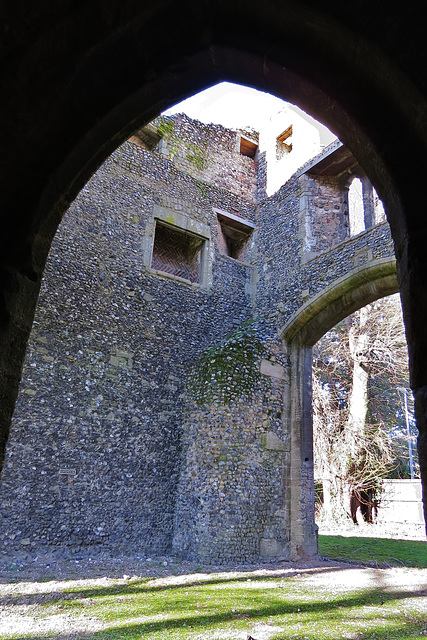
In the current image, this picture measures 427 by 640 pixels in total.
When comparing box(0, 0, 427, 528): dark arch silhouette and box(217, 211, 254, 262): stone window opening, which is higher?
box(217, 211, 254, 262): stone window opening

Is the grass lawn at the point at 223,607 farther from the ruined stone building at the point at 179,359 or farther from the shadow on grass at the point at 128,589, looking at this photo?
the ruined stone building at the point at 179,359

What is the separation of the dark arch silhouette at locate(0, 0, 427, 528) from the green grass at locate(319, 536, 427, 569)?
277 inches

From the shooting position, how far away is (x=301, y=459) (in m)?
7.96

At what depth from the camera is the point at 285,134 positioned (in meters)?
11.0

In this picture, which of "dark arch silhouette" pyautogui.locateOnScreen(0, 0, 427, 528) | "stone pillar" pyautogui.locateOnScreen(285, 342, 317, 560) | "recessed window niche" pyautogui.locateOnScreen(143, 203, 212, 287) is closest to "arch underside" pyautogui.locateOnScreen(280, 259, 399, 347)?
"stone pillar" pyautogui.locateOnScreen(285, 342, 317, 560)

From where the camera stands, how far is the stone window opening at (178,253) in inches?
364

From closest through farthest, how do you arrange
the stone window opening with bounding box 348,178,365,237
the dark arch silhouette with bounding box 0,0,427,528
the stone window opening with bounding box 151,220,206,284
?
1. the dark arch silhouette with bounding box 0,0,427,528
2. the stone window opening with bounding box 151,220,206,284
3. the stone window opening with bounding box 348,178,365,237

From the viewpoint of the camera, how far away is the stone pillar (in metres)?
7.54

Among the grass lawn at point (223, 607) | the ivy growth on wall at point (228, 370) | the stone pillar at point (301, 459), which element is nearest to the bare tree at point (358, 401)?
the stone pillar at point (301, 459)

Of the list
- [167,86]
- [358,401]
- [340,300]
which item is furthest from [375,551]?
[167,86]

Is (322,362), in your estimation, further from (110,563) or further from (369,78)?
(369,78)

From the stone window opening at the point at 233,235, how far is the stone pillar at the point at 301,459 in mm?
2805

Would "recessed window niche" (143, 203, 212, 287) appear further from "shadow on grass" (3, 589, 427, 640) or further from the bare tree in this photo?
the bare tree

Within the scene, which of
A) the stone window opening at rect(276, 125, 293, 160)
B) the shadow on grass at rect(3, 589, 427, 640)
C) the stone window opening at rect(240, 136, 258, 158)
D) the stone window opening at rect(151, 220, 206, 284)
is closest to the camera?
the shadow on grass at rect(3, 589, 427, 640)
